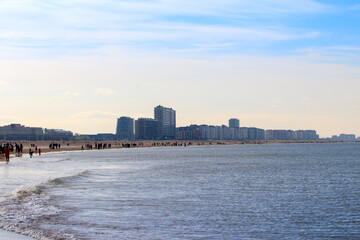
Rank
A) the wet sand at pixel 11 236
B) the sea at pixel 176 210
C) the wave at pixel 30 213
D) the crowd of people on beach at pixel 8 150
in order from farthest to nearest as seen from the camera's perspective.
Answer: the crowd of people on beach at pixel 8 150
the sea at pixel 176 210
the wave at pixel 30 213
the wet sand at pixel 11 236

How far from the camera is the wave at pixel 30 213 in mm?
15695

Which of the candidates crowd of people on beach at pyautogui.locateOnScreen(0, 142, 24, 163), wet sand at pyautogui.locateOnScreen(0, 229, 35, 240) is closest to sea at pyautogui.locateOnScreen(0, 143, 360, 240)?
wet sand at pyautogui.locateOnScreen(0, 229, 35, 240)

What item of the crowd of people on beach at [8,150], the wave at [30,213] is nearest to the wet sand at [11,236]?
the wave at [30,213]

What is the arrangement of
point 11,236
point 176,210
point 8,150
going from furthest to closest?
point 8,150 → point 176,210 → point 11,236

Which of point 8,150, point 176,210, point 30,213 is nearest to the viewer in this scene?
point 30,213

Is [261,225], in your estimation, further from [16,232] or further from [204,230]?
[16,232]

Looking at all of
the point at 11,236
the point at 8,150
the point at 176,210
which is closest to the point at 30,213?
the point at 11,236

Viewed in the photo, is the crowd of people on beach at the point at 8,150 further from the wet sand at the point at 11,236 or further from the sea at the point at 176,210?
the wet sand at the point at 11,236

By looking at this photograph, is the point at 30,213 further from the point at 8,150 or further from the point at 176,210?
the point at 8,150

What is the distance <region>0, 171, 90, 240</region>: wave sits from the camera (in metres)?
15.7

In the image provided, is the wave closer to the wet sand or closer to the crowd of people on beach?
the wet sand

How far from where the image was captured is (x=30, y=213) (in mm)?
19500

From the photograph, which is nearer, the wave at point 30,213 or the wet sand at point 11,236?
the wet sand at point 11,236

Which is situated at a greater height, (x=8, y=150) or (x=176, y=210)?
(x=8, y=150)
